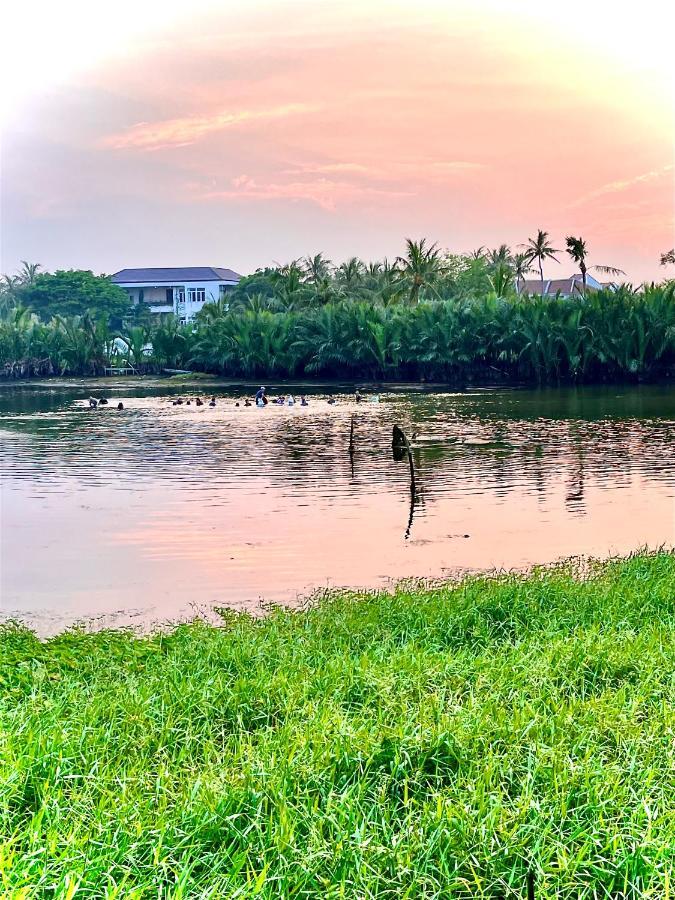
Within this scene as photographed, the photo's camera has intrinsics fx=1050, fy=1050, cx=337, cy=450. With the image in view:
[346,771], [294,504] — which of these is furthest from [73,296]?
[346,771]

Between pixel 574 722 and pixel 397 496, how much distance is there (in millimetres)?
12631

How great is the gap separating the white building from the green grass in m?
89.3

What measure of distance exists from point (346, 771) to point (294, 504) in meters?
12.6

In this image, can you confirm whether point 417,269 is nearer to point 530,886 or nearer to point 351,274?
point 351,274

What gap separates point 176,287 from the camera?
3797 inches

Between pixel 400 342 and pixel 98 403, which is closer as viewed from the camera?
pixel 98 403

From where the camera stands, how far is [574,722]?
16.1 feet

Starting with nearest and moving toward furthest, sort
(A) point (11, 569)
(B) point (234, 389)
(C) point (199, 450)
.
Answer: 1. (A) point (11, 569)
2. (C) point (199, 450)
3. (B) point (234, 389)

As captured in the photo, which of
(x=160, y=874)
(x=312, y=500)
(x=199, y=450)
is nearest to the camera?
(x=160, y=874)

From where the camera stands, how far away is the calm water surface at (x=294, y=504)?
11688mm

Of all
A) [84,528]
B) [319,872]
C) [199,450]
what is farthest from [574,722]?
[199,450]

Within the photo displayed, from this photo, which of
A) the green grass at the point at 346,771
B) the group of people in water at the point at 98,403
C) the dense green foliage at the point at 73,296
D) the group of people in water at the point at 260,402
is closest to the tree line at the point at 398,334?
the group of people in water at the point at 260,402

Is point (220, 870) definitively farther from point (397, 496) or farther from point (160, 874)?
point (397, 496)

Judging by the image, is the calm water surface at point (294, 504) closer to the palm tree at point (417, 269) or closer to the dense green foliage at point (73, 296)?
the palm tree at point (417, 269)
